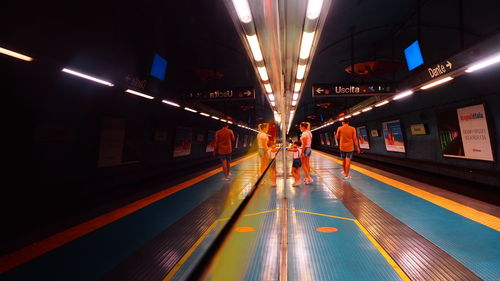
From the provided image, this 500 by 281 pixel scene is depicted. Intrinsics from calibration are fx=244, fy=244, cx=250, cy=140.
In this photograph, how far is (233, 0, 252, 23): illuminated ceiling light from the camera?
3.09 meters

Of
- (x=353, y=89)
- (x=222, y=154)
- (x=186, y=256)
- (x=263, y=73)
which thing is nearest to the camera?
(x=186, y=256)

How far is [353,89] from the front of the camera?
8859 mm

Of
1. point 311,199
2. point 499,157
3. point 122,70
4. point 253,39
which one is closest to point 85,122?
point 122,70

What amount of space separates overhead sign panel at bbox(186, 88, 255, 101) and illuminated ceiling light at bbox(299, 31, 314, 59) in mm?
3936

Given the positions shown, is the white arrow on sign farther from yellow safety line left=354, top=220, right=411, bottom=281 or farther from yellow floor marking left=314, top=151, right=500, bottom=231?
yellow safety line left=354, top=220, right=411, bottom=281

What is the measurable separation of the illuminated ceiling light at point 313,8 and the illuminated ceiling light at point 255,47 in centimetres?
104

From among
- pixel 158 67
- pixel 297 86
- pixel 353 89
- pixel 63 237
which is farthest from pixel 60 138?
pixel 353 89

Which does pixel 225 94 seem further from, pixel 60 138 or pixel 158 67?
pixel 60 138

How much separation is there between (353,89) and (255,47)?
5.48 meters

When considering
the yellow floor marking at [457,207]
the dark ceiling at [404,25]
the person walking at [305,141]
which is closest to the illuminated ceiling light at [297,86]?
the person walking at [305,141]

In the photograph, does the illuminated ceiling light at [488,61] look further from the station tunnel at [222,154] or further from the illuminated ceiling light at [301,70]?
the illuminated ceiling light at [301,70]

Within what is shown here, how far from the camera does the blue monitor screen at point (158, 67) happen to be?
7.68m

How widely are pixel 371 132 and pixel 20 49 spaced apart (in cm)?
1726

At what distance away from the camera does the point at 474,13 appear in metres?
7.47
